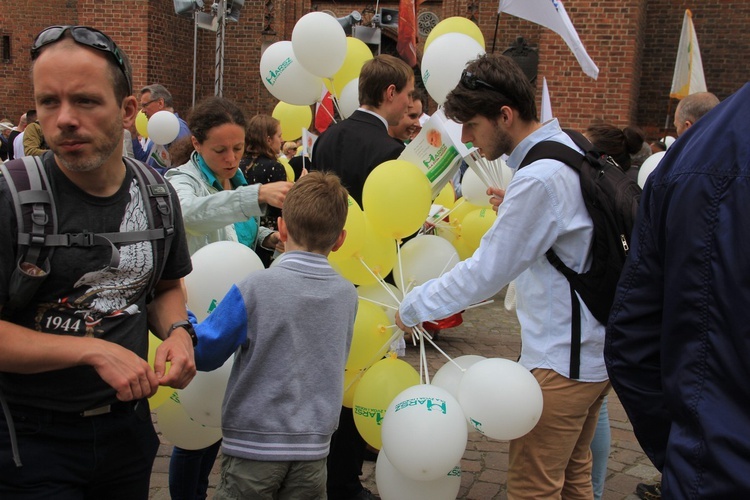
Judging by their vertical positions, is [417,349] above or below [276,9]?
below

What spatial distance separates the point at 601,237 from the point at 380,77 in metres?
1.72

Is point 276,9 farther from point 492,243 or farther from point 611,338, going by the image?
point 611,338

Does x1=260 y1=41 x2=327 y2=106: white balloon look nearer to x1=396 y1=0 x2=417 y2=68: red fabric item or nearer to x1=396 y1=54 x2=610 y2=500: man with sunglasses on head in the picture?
x1=396 y1=0 x2=417 y2=68: red fabric item

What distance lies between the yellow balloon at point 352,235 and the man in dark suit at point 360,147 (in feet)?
2.31

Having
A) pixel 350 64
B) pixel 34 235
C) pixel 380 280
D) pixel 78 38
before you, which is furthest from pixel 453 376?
pixel 350 64

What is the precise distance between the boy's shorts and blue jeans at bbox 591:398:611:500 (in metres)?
1.57

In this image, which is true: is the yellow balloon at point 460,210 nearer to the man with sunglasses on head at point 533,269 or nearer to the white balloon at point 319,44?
the white balloon at point 319,44

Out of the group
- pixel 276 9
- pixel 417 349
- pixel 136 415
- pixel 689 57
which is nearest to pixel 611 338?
pixel 136 415

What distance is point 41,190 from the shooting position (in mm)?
1682

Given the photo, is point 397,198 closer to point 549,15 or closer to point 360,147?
point 360,147

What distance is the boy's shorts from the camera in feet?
7.43

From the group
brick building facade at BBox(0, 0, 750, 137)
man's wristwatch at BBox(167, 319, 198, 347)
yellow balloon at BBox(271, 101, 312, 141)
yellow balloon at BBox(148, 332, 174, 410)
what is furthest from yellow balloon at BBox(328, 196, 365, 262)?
brick building facade at BBox(0, 0, 750, 137)

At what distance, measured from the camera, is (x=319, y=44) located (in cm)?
399

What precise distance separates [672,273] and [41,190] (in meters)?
1.39
